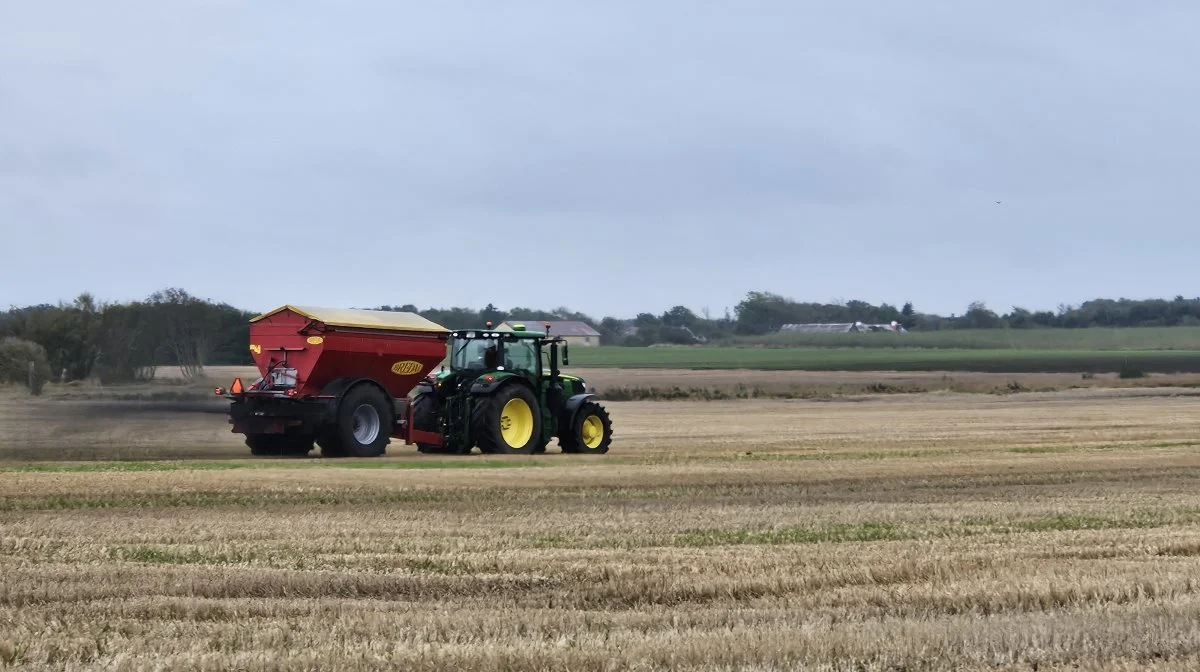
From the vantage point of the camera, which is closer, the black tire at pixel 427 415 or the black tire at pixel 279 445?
the black tire at pixel 279 445

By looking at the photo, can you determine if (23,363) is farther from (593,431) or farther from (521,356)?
(593,431)

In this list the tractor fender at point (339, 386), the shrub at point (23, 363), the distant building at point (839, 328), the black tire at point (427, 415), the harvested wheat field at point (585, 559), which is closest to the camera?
the harvested wheat field at point (585, 559)

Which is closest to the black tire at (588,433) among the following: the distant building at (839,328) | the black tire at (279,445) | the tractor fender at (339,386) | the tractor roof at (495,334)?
the tractor roof at (495,334)

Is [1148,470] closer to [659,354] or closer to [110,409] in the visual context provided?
[110,409]

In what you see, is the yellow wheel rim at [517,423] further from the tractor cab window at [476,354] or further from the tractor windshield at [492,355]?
the tractor cab window at [476,354]

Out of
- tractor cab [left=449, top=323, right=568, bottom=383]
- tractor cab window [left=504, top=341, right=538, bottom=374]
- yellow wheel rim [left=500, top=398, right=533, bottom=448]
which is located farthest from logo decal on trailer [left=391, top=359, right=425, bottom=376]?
yellow wheel rim [left=500, top=398, right=533, bottom=448]

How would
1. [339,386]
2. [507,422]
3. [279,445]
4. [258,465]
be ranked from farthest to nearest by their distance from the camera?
[507,422]
[279,445]
[339,386]
[258,465]

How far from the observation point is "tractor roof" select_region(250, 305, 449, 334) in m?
23.6

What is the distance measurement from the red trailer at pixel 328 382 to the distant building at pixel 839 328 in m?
66.1

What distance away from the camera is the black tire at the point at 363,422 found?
23.6 meters

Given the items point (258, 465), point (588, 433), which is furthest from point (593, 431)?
point (258, 465)

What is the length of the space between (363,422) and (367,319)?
65.9 inches

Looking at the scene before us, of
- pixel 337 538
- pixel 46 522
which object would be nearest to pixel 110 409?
pixel 46 522

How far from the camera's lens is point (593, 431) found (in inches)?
1011
